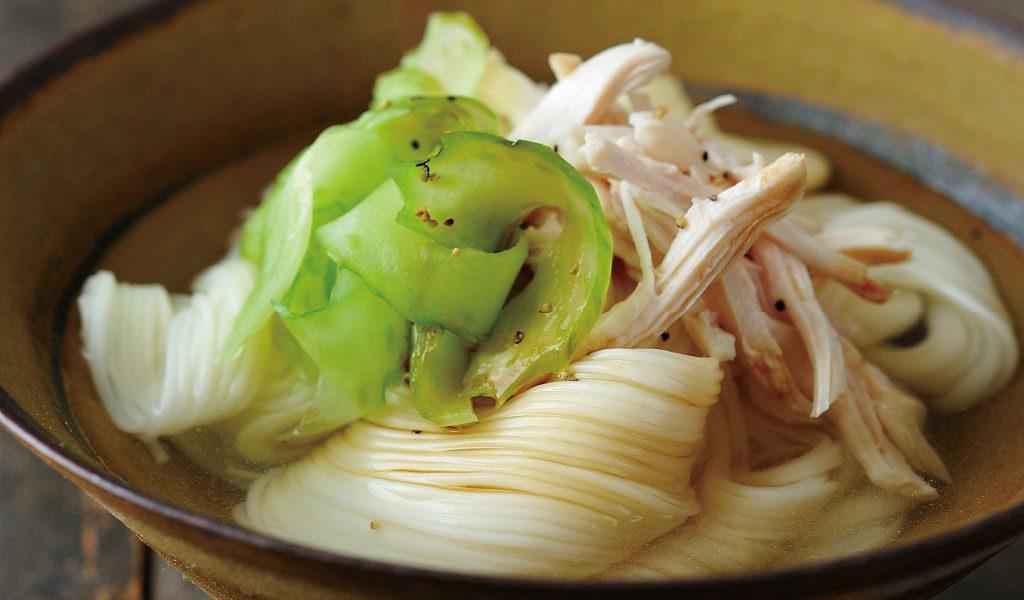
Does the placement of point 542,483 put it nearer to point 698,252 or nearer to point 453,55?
point 698,252

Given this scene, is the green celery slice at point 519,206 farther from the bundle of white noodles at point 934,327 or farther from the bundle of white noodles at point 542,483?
the bundle of white noodles at point 934,327

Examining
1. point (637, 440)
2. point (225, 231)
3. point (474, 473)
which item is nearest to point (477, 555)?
point (474, 473)

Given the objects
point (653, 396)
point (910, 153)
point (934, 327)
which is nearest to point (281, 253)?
point (653, 396)

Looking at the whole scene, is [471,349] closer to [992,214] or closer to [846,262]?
[846,262]

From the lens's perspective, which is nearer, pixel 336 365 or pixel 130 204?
pixel 336 365

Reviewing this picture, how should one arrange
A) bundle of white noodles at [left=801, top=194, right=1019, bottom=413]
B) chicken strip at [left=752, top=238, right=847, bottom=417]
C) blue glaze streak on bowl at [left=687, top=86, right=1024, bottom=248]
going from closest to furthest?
chicken strip at [left=752, top=238, right=847, bottom=417] < bundle of white noodles at [left=801, top=194, right=1019, bottom=413] < blue glaze streak on bowl at [left=687, top=86, right=1024, bottom=248]

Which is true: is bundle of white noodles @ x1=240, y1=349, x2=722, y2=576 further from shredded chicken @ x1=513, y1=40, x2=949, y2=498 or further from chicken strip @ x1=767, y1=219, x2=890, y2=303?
chicken strip @ x1=767, y1=219, x2=890, y2=303

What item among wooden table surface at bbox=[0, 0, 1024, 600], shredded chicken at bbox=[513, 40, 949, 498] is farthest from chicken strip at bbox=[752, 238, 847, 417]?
wooden table surface at bbox=[0, 0, 1024, 600]

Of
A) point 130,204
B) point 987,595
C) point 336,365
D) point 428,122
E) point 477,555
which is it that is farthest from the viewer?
point 130,204
